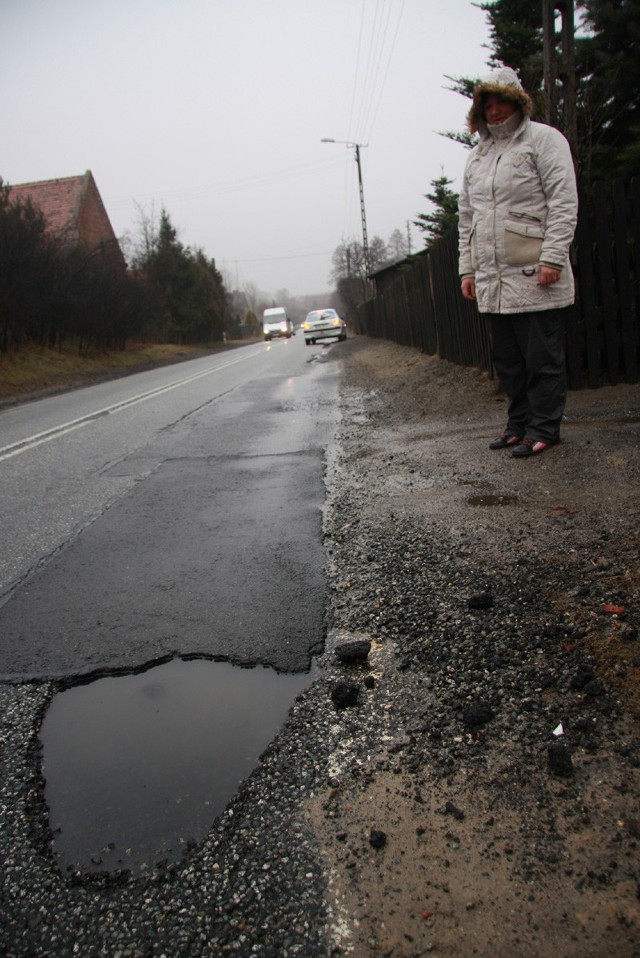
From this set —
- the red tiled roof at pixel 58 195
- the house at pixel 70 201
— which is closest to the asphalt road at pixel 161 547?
the house at pixel 70 201

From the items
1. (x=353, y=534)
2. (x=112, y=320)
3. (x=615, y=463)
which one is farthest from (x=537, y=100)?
(x=112, y=320)

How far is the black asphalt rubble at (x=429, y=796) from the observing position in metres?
1.28

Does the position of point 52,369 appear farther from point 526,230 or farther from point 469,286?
point 526,230

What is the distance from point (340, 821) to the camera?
1541 millimetres

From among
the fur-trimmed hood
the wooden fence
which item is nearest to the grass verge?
the wooden fence

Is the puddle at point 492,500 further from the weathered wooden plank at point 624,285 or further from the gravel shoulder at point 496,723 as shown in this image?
the weathered wooden plank at point 624,285

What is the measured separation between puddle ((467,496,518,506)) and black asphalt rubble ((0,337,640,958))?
534mm

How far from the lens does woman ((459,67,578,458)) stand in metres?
4.14

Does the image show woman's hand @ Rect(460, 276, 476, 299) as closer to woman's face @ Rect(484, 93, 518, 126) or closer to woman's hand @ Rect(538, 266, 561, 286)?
woman's hand @ Rect(538, 266, 561, 286)

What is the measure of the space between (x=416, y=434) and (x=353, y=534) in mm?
2799

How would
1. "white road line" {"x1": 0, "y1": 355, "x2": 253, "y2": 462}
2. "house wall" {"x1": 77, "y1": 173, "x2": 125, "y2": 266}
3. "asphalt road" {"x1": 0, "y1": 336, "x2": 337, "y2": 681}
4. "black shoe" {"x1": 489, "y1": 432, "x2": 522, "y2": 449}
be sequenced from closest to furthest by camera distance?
1. "asphalt road" {"x1": 0, "y1": 336, "x2": 337, "y2": 681}
2. "black shoe" {"x1": 489, "y1": 432, "x2": 522, "y2": 449}
3. "white road line" {"x1": 0, "y1": 355, "x2": 253, "y2": 462}
4. "house wall" {"x1": 77, "y1": 173, "x2": 125, "y2": 266}

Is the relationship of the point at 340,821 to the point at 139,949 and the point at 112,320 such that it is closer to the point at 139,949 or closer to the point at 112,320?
the point at 139,949

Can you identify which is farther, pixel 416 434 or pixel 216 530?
pixel 416 434

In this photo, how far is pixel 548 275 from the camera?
13.5 feet
